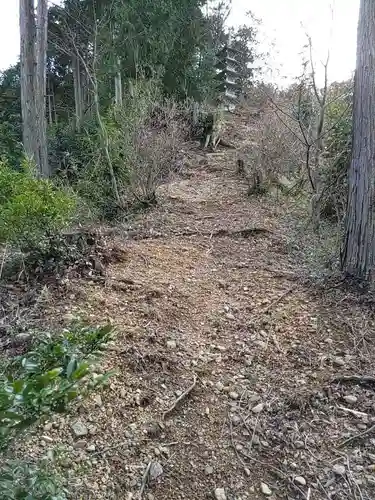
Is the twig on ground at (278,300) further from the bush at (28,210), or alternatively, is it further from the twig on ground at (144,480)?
the bush at (28,210)

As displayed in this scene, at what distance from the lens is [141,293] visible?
2.72 metres

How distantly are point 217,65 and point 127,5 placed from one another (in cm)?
435

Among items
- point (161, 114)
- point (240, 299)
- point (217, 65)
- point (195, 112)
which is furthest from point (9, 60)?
point (240, 299)

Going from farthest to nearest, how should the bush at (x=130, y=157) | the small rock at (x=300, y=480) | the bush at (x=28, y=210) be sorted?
the bush at (x=130, y=157), the bush at (x=28, y=210), the small rock at (x=300, y=480)

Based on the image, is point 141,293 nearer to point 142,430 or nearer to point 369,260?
point 142,430

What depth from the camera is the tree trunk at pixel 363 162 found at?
276 cm

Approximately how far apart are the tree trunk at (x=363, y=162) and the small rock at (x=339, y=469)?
5.11ft

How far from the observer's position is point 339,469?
1.54 m

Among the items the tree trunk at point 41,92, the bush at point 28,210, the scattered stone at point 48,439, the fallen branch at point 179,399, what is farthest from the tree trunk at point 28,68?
the scattered stone at point 48,439

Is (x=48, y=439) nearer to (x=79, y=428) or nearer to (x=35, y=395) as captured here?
(x=79, y=428)

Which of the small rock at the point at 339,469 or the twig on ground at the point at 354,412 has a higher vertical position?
the twig on ground at the point at 354,412

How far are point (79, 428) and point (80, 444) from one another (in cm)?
8

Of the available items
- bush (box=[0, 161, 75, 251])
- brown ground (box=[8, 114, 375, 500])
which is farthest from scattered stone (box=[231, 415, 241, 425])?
bush (box=[0, 161, 75, 251])

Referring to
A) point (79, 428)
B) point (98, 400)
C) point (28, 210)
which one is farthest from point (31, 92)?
Answer: point (79, 428)
